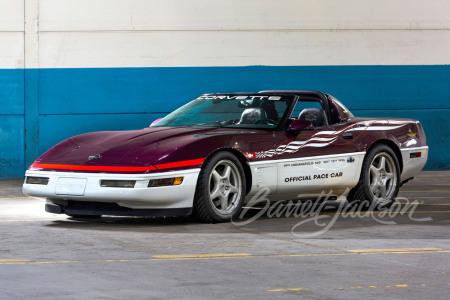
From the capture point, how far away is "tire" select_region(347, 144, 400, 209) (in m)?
10.4

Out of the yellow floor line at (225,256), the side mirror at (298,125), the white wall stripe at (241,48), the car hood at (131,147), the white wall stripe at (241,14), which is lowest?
the yellow floor line at (225,256)

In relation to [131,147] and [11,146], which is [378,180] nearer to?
[131,147]

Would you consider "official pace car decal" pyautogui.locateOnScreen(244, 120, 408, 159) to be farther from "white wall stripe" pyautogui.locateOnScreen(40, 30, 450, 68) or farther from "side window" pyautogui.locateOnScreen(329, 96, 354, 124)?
"white wall stripe" pyautogui.locateOnScreen(40, 30, 450, 68)

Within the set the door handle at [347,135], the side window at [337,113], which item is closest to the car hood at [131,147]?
the door handle at [347,135]

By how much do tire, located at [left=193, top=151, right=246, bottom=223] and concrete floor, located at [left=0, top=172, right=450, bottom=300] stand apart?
7.5 inches

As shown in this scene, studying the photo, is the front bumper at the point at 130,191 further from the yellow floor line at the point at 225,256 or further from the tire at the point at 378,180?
the tire at the point at 378,180

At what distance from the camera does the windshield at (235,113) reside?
9758mm

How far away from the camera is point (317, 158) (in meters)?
9.77

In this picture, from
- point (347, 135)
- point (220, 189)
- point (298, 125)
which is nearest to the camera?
point (220, 189)

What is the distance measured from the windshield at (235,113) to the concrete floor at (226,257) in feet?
3.33

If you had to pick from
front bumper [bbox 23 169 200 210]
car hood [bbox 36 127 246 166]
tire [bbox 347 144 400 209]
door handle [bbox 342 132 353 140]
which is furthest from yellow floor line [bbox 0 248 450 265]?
tire [bbox 347 144 400 209]

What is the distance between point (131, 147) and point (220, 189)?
36.4 inches

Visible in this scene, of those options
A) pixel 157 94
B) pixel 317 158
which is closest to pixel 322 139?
pixel 317 158

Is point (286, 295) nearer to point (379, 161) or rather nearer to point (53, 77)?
point (379, 161)
